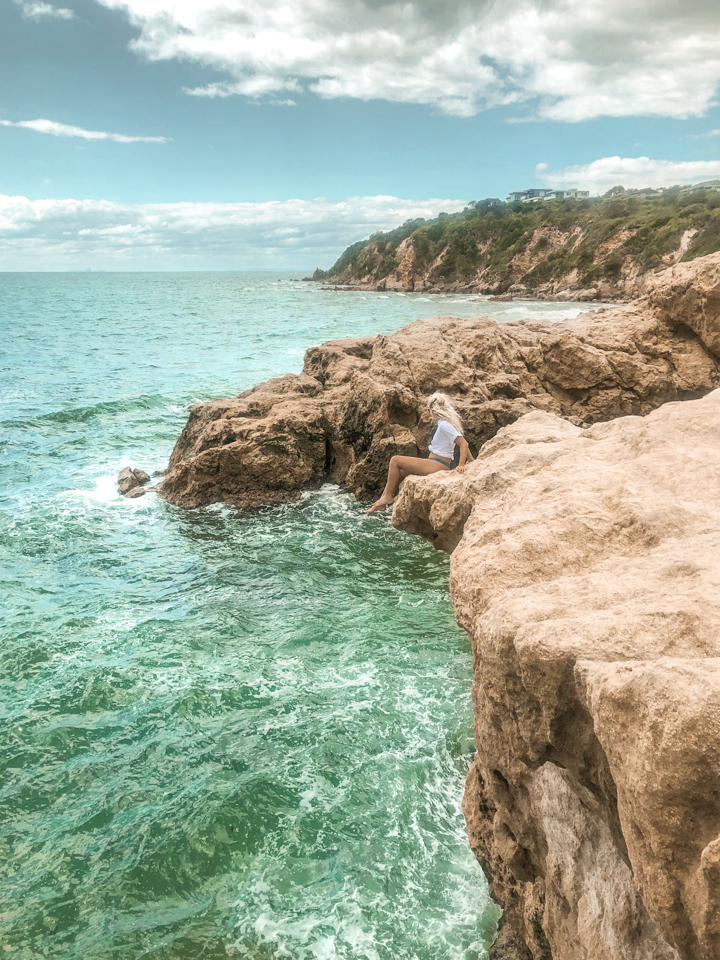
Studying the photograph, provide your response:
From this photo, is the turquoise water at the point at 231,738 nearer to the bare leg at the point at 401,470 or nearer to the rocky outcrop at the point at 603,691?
the bare leg at the point at 401,470

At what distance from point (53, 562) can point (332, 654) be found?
5440mm

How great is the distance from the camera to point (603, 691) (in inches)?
95.1

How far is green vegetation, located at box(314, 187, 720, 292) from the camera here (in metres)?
56.0

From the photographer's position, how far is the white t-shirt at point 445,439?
949 centimetres

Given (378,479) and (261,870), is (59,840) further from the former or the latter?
(378,479)

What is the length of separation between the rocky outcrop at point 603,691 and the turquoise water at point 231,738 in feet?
2.93

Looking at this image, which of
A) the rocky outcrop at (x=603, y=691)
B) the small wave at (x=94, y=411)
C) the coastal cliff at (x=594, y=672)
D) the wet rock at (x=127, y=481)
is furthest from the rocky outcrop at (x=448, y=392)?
the small wave at (x=94, y=411)

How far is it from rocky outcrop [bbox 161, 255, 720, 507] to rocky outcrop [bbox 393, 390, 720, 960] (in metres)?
6.68

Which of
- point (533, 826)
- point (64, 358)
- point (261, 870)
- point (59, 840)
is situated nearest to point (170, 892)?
point (261, 870)

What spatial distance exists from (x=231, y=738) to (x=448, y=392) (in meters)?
7.37

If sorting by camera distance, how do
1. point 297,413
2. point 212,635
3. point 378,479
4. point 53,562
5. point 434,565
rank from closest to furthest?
1. point 212,635
2. point 434,565
3. point 53,562
4. point 378,479
5. point 297,413

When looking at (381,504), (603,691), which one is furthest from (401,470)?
(603,691)

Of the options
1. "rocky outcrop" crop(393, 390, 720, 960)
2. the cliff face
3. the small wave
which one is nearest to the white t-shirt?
"rocky outcrop" crop(393, 390, 720, 960)

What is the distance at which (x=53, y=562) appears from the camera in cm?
1026
